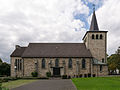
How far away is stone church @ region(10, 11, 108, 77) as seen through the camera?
40281 mm

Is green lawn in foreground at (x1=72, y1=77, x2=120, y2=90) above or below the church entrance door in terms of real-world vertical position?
above

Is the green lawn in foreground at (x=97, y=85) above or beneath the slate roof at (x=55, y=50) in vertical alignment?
beneath

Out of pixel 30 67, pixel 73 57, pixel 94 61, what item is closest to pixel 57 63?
pixel 73 57

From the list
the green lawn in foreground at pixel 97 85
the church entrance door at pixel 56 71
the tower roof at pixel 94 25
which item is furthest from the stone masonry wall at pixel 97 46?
the green lawn in foreground at pixel 97 85

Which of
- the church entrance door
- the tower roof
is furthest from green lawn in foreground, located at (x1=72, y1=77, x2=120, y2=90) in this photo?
the tower roof

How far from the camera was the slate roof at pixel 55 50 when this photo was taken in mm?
41656

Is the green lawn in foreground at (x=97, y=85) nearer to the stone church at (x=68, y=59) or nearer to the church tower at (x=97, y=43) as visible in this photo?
the stone church at (x=68, y=59)

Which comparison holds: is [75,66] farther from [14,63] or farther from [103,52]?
[14,63]

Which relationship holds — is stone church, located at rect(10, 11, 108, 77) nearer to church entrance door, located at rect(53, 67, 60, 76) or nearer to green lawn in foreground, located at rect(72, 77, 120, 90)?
church entrance door, located at rect(53, 67, 60, 76)

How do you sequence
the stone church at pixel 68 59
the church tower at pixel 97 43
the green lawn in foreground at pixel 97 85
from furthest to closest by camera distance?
1. the church tower at pixel 97 43
2. the stone church at pixel 68 59
3. the green lawn in foreground at pixel 97 85

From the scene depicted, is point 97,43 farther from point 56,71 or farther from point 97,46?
point 56,71

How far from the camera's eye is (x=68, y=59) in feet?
134

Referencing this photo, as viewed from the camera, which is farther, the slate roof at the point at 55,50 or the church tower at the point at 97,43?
the church tower at the point at 97,43

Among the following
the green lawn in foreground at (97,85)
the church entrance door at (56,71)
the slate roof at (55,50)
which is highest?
the slate roof at (55,50)
